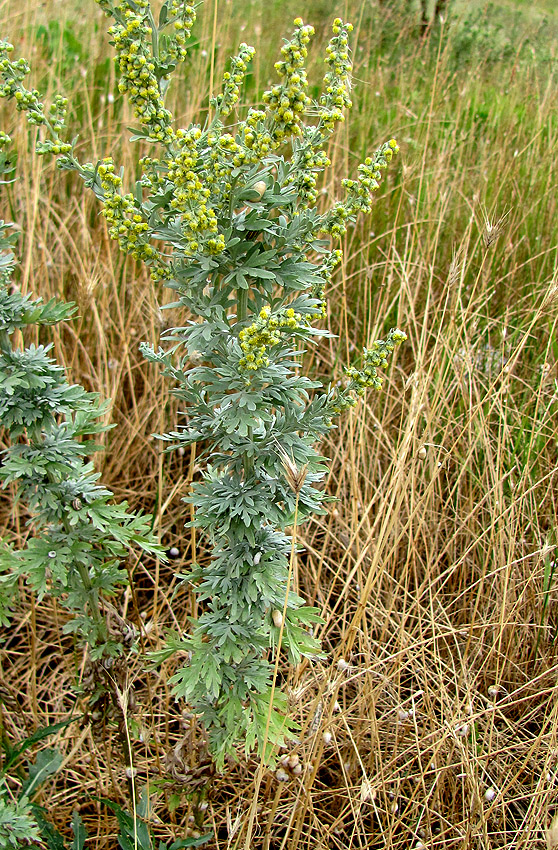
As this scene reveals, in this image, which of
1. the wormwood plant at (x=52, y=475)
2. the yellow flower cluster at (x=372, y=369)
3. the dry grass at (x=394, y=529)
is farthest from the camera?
the dry grass at (x=394, y=529)

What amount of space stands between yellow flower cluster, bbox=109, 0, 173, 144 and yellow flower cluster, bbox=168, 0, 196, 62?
5cm

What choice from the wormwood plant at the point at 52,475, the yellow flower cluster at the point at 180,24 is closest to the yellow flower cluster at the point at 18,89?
the wormwood plant at the point at 52,475

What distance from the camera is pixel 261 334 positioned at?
45.8 inches

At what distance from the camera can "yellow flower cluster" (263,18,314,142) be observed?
110 centimetres

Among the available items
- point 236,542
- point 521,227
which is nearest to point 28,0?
point 521,227

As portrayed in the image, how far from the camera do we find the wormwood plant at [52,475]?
1.49 meters

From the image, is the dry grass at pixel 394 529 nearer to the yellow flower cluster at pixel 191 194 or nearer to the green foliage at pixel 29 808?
the green foliage at pixel 29 808

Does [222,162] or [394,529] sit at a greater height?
[222,162]

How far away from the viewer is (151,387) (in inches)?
Result: 113

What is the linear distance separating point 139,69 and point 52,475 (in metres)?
0.88

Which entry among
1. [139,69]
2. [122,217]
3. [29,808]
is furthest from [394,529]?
[139,69]

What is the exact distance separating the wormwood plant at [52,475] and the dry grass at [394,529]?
26 centimetres

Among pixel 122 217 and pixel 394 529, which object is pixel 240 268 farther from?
pixel 394 529

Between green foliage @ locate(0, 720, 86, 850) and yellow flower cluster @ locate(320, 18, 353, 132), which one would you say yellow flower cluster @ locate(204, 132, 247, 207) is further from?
green foliage @ locate(0, 720, 86, 850)
